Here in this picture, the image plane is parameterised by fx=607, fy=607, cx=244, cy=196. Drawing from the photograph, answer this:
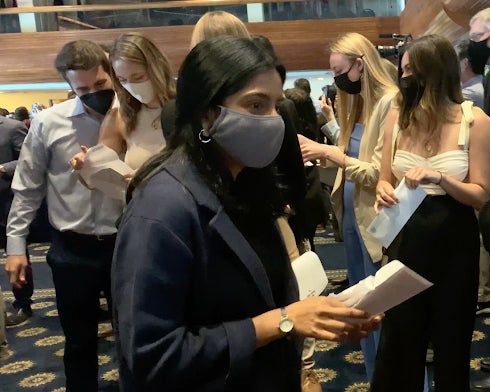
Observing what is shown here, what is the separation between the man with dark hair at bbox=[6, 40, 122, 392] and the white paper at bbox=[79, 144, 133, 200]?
0.18 meters

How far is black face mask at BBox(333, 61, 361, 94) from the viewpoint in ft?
8.54

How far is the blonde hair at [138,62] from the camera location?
2.13m

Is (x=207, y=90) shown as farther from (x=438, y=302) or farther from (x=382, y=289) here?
(x=438, y=302)

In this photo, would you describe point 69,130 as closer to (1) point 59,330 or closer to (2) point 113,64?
(2) point 113,64

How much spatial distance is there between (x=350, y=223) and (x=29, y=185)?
4.43ft

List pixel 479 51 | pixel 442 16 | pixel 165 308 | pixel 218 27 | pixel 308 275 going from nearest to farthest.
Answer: pixel 165 308 → pixel 308 275 → pixel 218 27 → pixel 479 51 → pixel 442 16

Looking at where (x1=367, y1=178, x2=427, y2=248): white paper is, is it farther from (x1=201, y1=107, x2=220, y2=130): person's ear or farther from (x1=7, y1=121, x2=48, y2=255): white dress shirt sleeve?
(x1=7, y1=121, x2=48, y2=255): white dress shirt sleeve

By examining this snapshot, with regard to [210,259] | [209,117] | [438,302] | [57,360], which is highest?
[209,117]

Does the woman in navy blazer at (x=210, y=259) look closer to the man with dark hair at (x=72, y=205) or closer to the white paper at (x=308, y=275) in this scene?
the white paper at (x=308, y=275)

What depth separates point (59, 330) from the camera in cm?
406

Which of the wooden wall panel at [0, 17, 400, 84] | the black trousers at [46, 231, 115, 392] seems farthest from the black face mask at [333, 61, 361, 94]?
the wooden wall panel at [0, 17, 400, 84]

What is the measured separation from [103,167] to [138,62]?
0.39m

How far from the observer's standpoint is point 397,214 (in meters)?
2.11

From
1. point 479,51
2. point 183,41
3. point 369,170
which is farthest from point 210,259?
point 183,41
